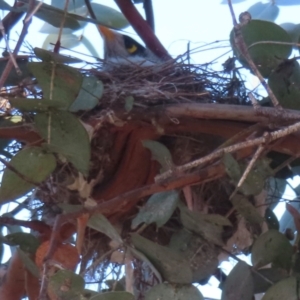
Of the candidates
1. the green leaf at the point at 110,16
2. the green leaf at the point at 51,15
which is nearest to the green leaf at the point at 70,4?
the green leaf at the point at 110,16

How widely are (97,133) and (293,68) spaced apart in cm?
36

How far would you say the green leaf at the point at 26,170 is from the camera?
0.83 m

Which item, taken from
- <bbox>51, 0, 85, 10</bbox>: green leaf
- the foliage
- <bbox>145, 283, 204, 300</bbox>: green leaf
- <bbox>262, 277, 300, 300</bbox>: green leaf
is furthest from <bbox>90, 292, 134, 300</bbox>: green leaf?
<bbox>51, 0, 85, 10</bbox>: green leaf

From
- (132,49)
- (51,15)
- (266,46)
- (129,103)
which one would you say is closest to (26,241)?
(129,103)

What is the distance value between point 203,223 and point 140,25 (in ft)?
2.55

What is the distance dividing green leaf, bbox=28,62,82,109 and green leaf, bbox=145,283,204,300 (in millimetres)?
262

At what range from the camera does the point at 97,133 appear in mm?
1161

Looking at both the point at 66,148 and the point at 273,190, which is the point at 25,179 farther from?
the point at 273,190

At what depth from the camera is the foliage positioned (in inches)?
32.8

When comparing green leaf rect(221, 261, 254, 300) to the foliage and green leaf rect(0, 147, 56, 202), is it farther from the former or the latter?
green leaf rect(0, 147, 56, 202)

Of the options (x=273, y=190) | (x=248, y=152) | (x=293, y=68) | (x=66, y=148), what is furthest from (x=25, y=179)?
(x=273, y=190)

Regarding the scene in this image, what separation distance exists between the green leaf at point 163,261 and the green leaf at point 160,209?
0.06 meters

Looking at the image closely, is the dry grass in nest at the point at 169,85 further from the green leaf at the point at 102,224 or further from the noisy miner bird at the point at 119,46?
the noisy miner bird at the point at 119,46

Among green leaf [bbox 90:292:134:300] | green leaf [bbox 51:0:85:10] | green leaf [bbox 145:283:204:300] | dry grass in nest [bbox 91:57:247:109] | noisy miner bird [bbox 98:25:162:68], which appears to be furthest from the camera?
noisy miner bird [bbox 98:25:162:68]
